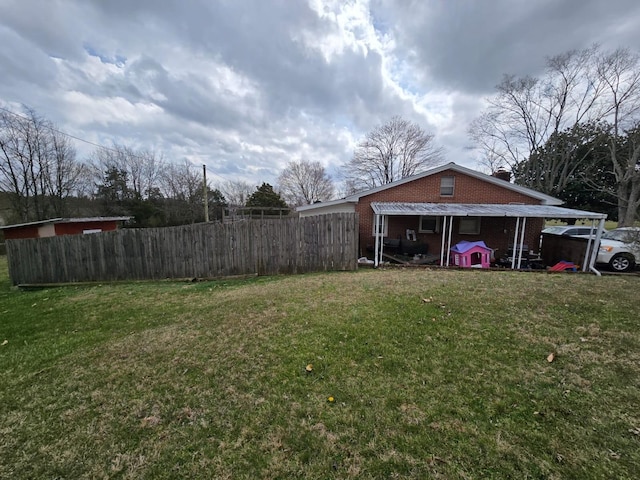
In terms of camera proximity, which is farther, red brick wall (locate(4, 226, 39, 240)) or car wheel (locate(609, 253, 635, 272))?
red brick wall (locate(4, 226, 39, 240))

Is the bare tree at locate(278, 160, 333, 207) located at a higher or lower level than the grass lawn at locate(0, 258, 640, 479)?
higher

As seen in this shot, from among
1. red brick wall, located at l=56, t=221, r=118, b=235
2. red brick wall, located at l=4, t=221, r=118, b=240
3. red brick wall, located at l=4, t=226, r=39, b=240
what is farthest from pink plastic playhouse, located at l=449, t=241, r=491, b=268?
red brick wall, located at l=4, t=226, r=39, b=240

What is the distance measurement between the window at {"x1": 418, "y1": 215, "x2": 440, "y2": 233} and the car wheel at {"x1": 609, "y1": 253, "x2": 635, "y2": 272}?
5885mm

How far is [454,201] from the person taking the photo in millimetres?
12641

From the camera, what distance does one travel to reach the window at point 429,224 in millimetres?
12742

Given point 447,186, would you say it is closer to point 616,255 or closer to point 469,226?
point 469,226

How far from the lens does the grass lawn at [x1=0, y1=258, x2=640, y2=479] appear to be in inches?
73.3

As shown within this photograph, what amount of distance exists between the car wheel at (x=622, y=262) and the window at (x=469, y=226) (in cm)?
454

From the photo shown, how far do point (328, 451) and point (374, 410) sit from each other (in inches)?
22.4

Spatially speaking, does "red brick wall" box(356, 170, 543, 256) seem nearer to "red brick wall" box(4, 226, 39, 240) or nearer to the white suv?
the white suv

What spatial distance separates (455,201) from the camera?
12641 mm

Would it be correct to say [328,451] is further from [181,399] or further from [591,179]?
[591,179]

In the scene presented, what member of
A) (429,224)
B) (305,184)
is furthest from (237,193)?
(429,224)

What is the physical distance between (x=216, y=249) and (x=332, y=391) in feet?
22.4
